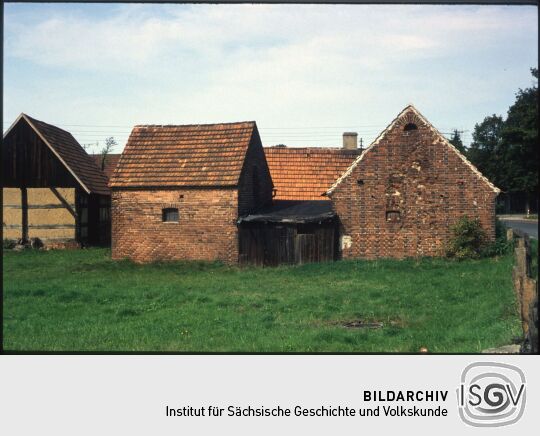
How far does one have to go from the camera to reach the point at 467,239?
17.9 metres

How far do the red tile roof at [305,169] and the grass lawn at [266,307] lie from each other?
9.06 meters

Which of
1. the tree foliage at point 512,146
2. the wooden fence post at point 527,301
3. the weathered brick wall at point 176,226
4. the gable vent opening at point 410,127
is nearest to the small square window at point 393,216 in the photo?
the gable vent opening at point 410,127

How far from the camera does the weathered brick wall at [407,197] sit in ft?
60.3

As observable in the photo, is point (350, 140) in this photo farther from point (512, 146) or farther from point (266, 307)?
point (266, 307)

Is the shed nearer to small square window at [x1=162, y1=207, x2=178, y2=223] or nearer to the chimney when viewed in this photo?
small square window at [x1=162, y1=207, x2=178, y2=223]

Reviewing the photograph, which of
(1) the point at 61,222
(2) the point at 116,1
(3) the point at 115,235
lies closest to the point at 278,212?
(3) the point at 115,235

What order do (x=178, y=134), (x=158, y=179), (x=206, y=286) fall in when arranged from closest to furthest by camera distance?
(x=206, y=286)
(x=158, y=179)
(x=178, y=134)

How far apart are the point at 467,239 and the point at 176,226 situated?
1082 cm

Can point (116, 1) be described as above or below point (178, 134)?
below

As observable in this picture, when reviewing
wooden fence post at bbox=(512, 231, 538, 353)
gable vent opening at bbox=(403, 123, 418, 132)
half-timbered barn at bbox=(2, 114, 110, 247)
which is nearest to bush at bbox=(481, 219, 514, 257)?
gable vent opening at bbox=(403, 123, 418, 132)

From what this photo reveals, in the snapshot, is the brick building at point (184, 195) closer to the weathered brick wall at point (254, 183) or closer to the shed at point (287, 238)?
the weathered brick wall at point (254, 183)

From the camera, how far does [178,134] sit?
71.0ft

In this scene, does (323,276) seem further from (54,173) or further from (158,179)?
(54,173)
